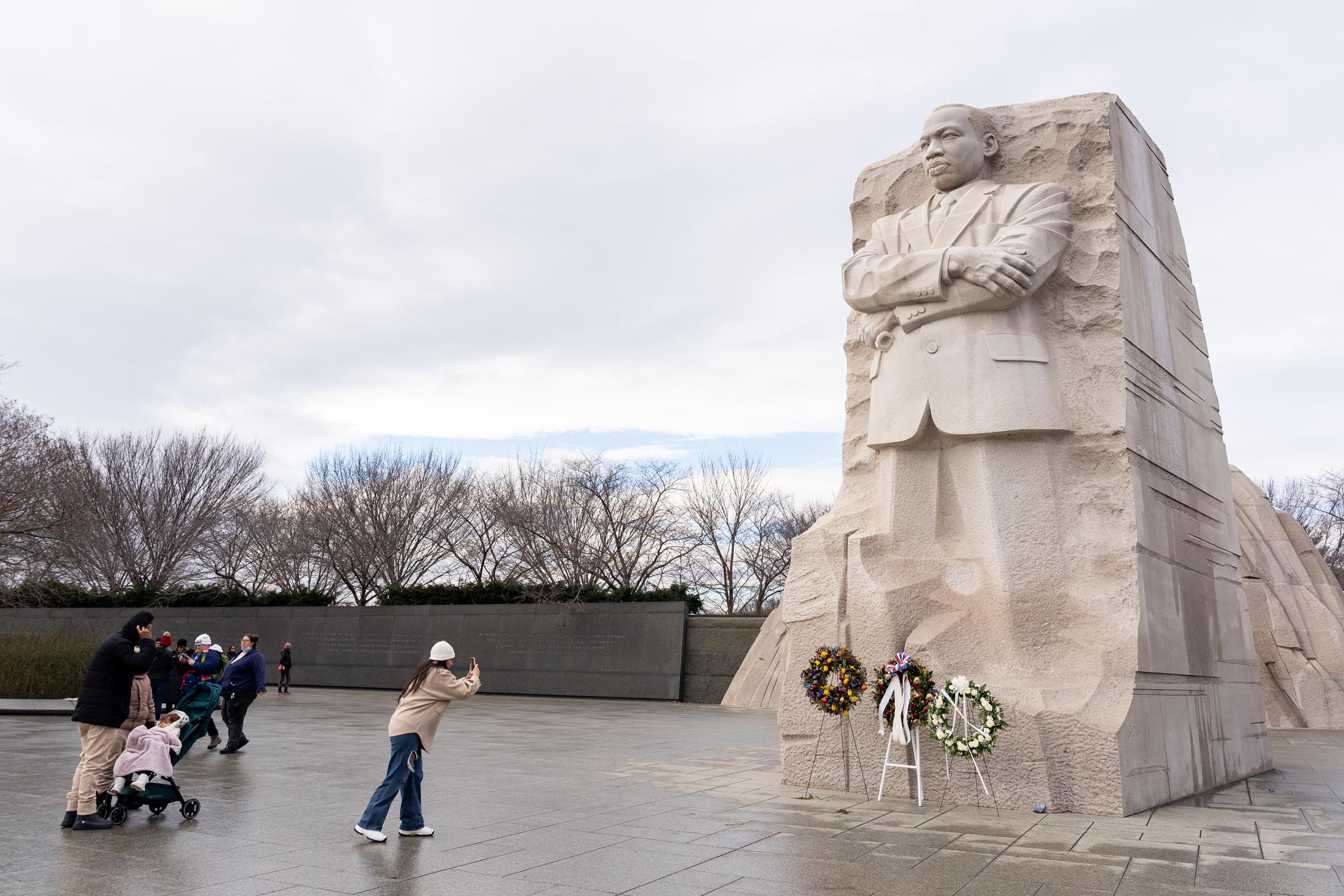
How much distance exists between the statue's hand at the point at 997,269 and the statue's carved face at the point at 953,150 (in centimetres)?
103

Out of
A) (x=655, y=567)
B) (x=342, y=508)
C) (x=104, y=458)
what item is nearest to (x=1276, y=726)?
(x=655, y=567)

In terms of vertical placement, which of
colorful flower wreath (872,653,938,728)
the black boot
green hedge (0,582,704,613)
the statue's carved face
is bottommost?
the black boot

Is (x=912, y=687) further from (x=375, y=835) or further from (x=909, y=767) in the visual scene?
(x=375, y=835)

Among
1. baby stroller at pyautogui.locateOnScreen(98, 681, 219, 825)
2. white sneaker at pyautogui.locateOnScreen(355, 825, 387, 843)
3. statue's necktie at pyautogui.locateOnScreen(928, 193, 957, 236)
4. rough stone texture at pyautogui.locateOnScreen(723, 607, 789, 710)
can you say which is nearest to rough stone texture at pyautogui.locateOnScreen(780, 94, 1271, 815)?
statue's necktie at pyautogui.locateOnScreen(928, 193, 957, 236)

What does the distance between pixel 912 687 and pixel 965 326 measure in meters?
2.87

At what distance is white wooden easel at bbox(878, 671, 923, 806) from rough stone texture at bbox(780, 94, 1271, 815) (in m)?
0.29

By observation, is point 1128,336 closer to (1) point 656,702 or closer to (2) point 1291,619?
(2) point 1291,619

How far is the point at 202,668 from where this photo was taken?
970cm

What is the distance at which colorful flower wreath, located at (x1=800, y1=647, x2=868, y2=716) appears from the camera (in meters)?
7.46

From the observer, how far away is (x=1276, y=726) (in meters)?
15.8

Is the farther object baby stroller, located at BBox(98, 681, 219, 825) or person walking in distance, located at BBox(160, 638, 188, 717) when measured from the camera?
person walking in distance, located at BBox(160, 638, 188, 717)

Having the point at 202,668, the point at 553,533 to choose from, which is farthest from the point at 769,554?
the point at 202,668

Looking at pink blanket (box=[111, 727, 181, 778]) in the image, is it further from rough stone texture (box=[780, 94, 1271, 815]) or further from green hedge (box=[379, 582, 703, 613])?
green hedge (box=[379, 582, 703, 613])

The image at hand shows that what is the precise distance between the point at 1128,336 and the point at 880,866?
497 cm
